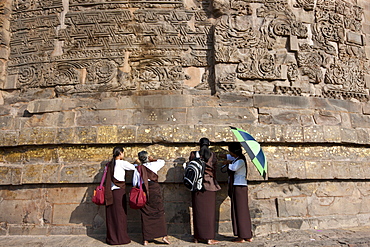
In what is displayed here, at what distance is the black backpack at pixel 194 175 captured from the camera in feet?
15.5

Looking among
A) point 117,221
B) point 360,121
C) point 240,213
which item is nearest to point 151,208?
point 117,221

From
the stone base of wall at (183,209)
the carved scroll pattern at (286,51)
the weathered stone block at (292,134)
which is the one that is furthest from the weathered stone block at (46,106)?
the weathered stone block at (292,134)

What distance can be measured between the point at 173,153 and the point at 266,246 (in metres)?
2.07

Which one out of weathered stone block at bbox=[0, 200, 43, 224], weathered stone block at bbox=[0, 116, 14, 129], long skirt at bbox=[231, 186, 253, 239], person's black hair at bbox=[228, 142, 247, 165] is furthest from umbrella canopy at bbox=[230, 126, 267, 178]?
weathered stone block at bbox=[0, 116, 14, 129]

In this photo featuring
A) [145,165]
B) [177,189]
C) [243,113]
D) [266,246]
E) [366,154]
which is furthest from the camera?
[366,154]

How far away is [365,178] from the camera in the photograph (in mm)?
5910

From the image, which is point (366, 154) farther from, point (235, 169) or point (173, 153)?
point (173, 153)

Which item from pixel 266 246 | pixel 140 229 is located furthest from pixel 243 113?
pixel 140 229

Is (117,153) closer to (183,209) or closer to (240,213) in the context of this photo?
(183,209)

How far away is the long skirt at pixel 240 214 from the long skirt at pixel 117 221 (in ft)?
5.36

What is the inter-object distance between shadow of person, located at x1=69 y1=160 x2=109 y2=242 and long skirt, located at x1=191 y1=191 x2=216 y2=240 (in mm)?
1641

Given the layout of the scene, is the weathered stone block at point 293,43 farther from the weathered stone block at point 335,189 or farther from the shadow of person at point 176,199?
the shadow of person at point 176,199

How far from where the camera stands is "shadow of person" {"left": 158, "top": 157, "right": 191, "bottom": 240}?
17.2ft

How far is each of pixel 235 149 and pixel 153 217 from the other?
1.63m
